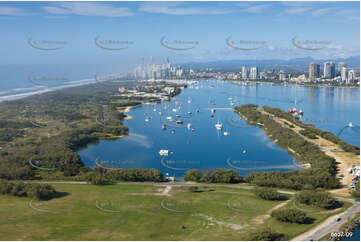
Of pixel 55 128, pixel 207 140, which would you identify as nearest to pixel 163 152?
pixel 207 140

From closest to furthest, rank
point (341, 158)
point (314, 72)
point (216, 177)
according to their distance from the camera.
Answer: point (216, 177), point (341, 158), point (314, 72)

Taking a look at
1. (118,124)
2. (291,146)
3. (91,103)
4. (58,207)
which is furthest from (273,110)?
(58,207)

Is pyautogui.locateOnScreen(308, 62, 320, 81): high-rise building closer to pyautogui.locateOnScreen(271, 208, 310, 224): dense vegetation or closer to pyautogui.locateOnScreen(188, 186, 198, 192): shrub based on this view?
pyautogui.locateOnScreen(188, 186, 198, 192): shrub

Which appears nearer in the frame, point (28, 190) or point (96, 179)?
point (28, 190)

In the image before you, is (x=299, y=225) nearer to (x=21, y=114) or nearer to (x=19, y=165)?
(x=19, y=165)

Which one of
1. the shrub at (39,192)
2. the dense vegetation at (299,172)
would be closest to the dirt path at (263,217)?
the dense vegetation at (299,172)

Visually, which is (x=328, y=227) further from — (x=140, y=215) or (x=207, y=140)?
(x=207, y=140)

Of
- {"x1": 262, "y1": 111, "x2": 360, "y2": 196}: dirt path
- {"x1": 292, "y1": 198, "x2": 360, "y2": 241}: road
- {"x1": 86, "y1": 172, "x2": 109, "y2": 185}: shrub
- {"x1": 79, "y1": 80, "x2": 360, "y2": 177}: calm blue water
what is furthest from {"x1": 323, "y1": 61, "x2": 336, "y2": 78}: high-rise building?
{"x1": 86, "y1": 172, "x2": 109, "y2": 185}: shrub
